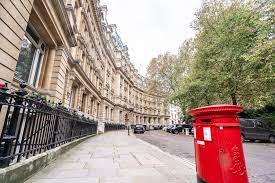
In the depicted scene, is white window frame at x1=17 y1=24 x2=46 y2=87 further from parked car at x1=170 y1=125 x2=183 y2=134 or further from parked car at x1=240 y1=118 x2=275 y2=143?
parked car at x1=170 y1=125 x2=183 y2=134

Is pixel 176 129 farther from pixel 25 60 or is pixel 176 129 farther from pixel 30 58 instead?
pixel 25 60

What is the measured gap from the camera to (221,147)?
8.34 ft

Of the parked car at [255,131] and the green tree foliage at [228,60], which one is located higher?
the green tree foliage at [228,60]

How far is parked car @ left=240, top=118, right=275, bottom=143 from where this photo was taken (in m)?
15.4

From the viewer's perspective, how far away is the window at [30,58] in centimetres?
805

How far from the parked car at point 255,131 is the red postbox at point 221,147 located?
1482cm

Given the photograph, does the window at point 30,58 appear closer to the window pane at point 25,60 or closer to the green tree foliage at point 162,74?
the window pane at point 25,60

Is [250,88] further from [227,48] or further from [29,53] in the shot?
[29,53]

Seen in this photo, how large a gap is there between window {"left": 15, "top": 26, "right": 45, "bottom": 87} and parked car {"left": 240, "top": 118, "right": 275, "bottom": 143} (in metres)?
15.5

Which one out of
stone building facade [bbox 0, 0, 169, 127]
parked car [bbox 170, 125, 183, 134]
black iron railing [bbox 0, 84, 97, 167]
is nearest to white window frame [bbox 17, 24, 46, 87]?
stone building facade [bbox 0, 0, 169, 127]

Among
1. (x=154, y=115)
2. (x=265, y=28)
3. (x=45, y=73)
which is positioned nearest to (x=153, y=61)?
(x=265, y=28)

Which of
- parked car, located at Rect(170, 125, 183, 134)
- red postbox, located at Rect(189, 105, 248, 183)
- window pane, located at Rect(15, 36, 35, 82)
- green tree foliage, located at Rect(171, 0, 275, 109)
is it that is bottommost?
red postbox, located at Rect(189, 105, 248, 183)

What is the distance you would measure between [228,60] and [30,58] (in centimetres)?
1766

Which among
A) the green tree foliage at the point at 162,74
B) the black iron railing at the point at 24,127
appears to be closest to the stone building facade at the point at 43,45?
the black iron railing at the point at 24,127
